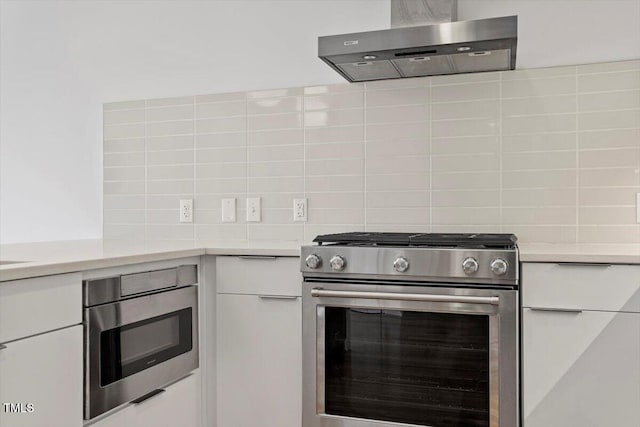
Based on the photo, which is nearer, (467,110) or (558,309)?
(558,309)

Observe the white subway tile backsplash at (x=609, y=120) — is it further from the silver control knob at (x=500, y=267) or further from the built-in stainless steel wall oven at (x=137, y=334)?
the built-in stainless steel wall oven at (x=137, y=334)

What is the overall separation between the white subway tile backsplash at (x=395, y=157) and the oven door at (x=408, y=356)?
0.66 metres

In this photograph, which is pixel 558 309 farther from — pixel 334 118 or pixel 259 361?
pixel 334 118

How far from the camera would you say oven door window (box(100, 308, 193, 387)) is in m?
2.02

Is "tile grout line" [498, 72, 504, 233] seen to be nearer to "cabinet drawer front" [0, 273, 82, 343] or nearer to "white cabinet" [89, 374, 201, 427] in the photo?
"white cabinet" [89, 374, 201, 427]

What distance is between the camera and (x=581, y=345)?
2109 millimetres

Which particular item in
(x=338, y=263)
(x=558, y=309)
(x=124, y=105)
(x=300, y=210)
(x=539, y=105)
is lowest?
(x=558, y=309)

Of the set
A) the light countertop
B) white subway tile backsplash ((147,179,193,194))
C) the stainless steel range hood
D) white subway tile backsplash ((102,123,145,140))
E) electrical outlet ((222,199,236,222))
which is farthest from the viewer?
white subway tile backsplash ((102,123,145,140))

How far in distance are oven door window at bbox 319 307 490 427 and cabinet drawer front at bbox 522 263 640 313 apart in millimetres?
213

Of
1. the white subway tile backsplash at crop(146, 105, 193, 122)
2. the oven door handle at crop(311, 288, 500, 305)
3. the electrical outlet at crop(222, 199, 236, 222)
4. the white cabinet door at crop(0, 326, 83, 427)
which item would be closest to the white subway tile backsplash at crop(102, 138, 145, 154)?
the white subway tile backsplash at crop(146, 105, 193, 122)

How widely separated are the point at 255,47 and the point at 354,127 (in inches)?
28.3

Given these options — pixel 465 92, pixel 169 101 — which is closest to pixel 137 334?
pixel 169 101

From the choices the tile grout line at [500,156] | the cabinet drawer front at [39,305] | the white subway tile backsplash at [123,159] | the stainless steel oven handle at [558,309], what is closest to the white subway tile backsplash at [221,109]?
the white subway tile backsplash at [123,159]

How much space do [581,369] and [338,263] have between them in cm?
95
